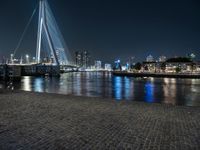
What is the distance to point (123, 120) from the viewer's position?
6590 millimetres

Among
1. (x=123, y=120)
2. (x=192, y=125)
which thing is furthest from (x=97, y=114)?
(x=192, y=125)

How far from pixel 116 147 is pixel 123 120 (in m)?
2.34

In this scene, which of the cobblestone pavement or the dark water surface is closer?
the cobblestone pavement

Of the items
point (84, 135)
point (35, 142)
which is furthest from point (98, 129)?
point (35, 142)

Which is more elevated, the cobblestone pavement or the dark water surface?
the cobblestone pavement

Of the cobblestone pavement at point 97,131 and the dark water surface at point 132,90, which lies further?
the dark water surface at point 132,90

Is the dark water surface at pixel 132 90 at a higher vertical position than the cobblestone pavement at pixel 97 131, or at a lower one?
lower

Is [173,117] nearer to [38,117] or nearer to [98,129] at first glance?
[98,129]

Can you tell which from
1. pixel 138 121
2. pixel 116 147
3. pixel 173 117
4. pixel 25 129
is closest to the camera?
pixel 116 147

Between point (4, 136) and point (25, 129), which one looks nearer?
point (4, 136)

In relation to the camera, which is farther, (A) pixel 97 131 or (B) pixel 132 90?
(B) pixel 132 90

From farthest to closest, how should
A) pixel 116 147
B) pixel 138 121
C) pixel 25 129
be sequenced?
pixel 138 121 < pixel 25 129 < pixel 116 147

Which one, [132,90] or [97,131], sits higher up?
[97,131]

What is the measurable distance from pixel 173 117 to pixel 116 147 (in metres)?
3.53
